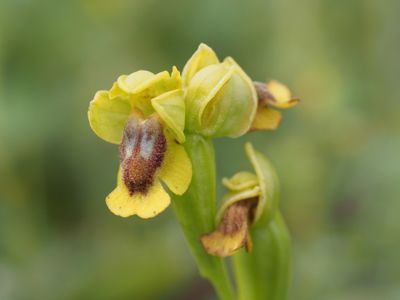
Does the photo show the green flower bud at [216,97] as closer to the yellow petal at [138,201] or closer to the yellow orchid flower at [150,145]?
the yellow orchid flower at [150,145]

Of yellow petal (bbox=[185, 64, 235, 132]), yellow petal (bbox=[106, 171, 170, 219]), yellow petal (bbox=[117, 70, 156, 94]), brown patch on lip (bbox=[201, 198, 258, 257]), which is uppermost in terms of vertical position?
yellow petal (bbox=[117, 70, 156, 94])

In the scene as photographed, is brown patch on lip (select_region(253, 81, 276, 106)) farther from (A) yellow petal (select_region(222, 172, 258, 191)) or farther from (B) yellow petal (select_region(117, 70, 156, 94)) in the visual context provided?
(B) yellow petal (select_region(117, 70, 156, 94))

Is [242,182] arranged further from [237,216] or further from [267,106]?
[267,106]

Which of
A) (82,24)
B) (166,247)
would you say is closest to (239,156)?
(166,247)

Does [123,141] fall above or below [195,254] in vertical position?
above

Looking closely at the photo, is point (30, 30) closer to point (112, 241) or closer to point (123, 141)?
point (112, 241)

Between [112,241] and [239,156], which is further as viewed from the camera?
[239,156]

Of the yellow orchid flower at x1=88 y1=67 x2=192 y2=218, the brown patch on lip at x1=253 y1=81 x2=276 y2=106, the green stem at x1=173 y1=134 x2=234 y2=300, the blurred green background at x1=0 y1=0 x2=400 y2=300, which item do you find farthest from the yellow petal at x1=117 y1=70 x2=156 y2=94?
the blurred green background at x1=0 y1=0 x2=400 y2=300

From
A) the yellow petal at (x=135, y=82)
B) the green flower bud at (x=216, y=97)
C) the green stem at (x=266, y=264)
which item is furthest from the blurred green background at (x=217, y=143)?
the yellow petal at (x=135, y=82)
